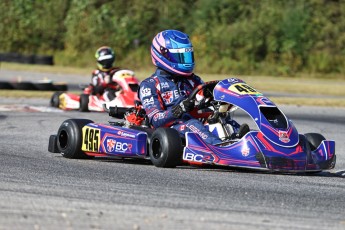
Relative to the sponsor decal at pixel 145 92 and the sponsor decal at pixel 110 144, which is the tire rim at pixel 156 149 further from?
the sponsor decal at pixel 145 92

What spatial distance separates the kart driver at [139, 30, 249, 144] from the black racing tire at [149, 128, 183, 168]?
0.33 metres

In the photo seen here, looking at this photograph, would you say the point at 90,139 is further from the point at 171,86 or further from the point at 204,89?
the point at 204,89

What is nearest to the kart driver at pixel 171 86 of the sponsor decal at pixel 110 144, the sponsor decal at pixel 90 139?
the sponsor decal at pixel 110 144

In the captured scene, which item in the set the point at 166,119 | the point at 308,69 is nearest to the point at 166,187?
the point at 166,119

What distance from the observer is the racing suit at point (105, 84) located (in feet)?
54.1

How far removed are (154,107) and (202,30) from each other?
23462 millimetres

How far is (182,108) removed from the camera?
8367mm

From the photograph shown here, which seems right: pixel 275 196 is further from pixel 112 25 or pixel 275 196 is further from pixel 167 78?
pixel 112 25

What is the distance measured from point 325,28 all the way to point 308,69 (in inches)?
75.0

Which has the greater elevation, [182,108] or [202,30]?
[202,30]

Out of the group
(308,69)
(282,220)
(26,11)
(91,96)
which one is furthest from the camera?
(26,11)

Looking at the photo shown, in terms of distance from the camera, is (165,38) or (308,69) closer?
(165,38)

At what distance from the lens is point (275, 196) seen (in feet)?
20.6

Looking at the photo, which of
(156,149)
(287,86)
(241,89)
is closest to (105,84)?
(156,149)
